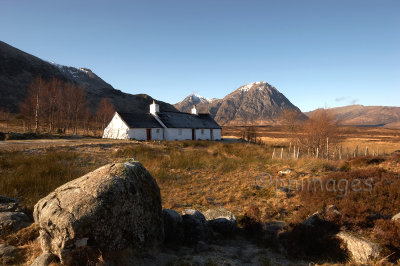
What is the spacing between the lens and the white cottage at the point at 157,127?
109 ft

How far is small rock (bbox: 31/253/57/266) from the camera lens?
3711mm

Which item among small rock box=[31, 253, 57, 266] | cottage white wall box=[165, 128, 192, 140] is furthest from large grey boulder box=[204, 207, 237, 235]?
cottage white wall box=[165, 128, 192, 140]

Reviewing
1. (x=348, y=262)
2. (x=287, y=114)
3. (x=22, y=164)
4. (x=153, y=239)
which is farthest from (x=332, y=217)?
(x=287, y=114)

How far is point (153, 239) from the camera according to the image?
479 cm

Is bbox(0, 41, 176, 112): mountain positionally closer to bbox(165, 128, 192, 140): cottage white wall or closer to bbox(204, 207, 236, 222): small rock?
bbox(165, 128, 192, 140): cottage white wall

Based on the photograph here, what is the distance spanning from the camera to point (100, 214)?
3.78 m

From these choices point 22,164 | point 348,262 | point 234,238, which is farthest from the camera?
point 22,164

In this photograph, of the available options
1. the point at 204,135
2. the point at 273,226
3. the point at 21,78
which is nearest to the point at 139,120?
the point at 204,135

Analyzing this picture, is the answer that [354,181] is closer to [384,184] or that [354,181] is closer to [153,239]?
[384,184]

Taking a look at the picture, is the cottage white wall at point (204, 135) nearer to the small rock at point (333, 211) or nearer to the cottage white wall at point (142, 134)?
the cottage white wall at point (142, 134)

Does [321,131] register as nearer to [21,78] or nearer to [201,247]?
[201,247]

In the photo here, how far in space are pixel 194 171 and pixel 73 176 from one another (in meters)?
7.02

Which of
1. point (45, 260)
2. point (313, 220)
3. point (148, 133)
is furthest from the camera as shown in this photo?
point (148, 133)

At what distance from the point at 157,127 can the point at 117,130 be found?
619 centimetres
